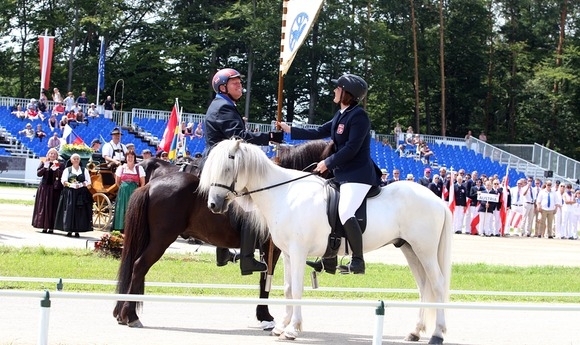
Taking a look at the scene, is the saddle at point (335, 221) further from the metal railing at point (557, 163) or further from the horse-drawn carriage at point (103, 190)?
the metal railing at point (557, 163)

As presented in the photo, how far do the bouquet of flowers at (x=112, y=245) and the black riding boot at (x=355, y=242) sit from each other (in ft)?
25.9

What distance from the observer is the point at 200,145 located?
140 feet

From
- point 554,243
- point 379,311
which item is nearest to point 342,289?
point 379,311

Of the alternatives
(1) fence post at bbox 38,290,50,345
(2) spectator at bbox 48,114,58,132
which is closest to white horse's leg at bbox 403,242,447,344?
(1) fence post at bbox 38,290,50,345

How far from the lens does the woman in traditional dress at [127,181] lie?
20609mm

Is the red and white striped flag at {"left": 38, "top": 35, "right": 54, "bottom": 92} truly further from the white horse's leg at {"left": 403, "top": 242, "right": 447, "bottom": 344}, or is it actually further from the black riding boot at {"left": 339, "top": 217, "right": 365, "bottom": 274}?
the black riding boot at {"left": 339, "top": 217, "right": 365, "bottom": 274}

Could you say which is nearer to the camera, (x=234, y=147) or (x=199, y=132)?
(x=234, y=147)

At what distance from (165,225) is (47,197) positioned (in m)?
11.9

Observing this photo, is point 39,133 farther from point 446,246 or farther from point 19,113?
point 446,246

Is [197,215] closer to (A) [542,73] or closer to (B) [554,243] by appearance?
(B) [554,243]

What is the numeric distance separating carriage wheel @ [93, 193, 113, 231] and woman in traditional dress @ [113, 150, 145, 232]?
1.35 meters

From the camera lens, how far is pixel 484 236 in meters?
32.7

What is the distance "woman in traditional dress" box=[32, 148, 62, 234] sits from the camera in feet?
71.2

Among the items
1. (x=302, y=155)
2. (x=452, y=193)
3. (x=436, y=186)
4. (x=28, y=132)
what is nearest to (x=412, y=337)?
(x=302, y=155)
